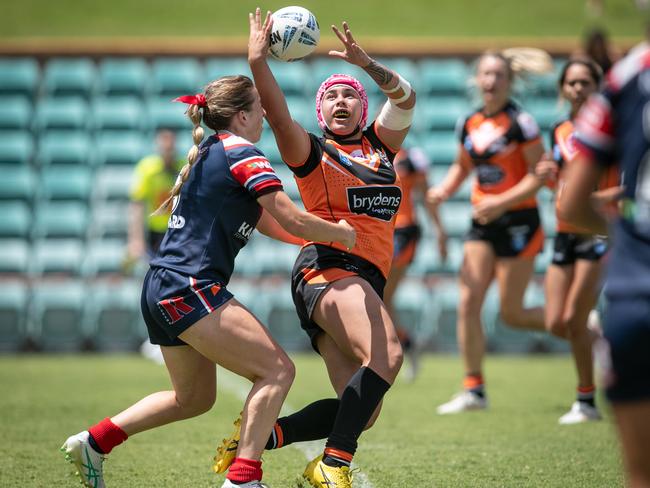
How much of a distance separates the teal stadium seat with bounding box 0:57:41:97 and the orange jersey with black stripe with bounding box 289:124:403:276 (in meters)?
10.6

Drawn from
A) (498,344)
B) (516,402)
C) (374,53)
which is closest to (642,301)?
(516,402)

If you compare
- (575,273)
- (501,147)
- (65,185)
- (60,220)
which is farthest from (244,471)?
(65,185)

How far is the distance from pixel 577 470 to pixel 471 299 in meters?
2.78

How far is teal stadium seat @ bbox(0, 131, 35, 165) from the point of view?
45.5ft

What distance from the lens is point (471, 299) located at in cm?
781

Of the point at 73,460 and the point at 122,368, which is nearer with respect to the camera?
the point at 73,460

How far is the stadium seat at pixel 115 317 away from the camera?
42.0 ft

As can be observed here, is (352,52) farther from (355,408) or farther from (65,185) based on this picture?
(65,185)

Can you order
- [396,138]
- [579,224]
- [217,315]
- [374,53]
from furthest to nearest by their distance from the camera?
[374,53]
[396,138]
[217,315]
[579,224]

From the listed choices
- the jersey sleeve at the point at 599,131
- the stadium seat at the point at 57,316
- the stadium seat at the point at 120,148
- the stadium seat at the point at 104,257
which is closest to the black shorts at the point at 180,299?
the jersey sleeve at the point at 599,131

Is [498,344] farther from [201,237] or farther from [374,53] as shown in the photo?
[201,237]

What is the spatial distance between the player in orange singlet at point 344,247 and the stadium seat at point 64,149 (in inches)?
385

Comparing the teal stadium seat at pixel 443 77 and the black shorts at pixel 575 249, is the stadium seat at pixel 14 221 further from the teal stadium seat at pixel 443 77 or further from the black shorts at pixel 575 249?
the black shorts at pixel 575 249

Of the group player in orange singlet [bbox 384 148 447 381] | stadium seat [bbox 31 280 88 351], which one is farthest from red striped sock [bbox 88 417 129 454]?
stadium seat [bbox 31 280 88 351]
